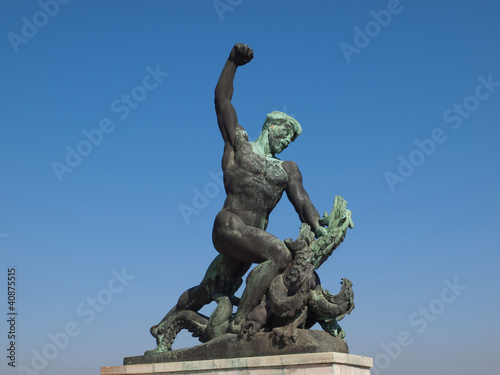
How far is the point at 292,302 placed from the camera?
8172 mm

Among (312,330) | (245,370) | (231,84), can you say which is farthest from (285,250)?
(231,84)

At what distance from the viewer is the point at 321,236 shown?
8.82 m

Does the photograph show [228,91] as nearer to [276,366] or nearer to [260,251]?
[260,251]

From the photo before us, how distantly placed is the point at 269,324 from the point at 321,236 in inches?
54.9

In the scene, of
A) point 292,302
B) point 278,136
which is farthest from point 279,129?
point 292,302

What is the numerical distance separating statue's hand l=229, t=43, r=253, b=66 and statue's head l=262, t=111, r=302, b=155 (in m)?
0.91

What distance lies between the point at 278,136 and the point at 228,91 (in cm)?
103

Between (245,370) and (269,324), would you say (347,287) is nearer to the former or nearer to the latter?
(269,324)

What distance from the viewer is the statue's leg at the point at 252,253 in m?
8.55

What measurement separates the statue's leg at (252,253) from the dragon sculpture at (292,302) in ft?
0.37

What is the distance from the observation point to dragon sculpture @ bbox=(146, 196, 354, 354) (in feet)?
27.1

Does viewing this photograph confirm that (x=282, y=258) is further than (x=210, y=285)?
No

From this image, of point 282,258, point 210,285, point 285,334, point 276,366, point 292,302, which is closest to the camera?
point 276,366

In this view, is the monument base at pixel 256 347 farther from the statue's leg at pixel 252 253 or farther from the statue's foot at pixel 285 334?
the statue's leg at pixel 252 253
